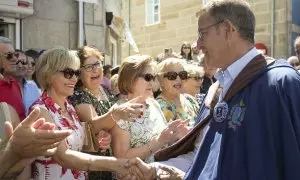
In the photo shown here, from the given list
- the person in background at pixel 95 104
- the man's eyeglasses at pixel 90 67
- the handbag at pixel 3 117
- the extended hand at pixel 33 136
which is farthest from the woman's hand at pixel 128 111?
the extended hand at pixel 33 136

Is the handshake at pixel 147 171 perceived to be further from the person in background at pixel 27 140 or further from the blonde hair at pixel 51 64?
the blonde hair at pixel 51 64

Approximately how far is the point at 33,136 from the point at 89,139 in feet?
4.36

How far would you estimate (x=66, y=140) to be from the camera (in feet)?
10.9

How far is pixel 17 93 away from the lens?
4.23m

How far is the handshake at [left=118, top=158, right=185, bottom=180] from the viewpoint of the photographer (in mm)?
2965

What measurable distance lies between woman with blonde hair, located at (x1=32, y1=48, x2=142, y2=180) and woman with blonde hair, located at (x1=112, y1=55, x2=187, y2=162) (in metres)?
0.29

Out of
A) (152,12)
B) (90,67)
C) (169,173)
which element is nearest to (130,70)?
(90,67)

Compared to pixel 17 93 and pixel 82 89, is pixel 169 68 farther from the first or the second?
pixel 17 93

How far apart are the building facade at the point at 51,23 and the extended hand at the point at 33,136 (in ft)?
13.4

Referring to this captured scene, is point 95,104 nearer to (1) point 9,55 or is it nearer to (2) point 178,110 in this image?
(2) point 178,110

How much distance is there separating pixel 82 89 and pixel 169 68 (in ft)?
3.46

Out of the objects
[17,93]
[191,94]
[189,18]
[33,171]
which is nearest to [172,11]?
[189,18]

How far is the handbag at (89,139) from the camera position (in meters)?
3.64

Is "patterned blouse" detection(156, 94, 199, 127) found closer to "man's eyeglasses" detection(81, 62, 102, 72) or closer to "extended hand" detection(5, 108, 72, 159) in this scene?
"man's eyeglasses" detection(81, 62, 102, 72)
